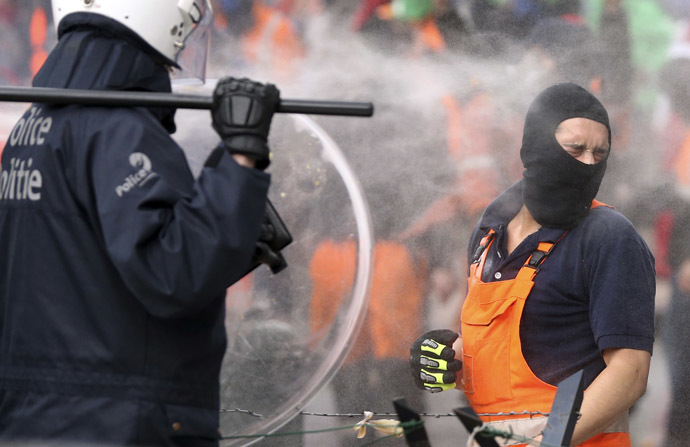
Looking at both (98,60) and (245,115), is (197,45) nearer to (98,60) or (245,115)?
(98,60)

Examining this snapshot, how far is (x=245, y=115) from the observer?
→ 1.86m

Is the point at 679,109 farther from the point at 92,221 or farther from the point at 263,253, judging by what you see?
the point at 92,221

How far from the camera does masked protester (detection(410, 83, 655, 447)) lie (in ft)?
8.13

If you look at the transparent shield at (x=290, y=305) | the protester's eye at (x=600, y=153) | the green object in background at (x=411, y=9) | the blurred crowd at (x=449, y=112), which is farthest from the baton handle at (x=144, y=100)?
the green object in background at (x=411, y=9)

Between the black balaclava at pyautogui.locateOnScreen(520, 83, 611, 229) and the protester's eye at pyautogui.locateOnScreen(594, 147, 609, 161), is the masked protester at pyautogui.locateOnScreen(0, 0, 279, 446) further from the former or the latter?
the protester's eye at pyautogui.locateOnScreen(594, 147, 609, 161)

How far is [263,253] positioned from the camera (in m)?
2.09

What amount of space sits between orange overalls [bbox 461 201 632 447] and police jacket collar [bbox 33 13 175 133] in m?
Answer: 1.20

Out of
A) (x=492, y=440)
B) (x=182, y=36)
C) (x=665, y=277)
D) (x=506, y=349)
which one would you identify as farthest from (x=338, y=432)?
(x=182, y=36)

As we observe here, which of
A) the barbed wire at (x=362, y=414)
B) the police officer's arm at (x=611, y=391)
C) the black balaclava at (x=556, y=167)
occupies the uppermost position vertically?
the black balaclava at (x=556, y=167)

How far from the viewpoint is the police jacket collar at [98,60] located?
198cm

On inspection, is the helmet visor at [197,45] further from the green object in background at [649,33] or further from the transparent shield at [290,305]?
the green object in background at [649,33]

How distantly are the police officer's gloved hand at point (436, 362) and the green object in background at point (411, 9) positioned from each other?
146cm

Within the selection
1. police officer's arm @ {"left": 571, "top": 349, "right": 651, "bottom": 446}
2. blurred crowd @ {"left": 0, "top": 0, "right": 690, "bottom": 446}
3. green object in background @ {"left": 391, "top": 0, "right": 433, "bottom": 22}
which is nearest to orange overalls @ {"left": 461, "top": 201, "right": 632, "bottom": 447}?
police officer's arm @ {"left": 571, "top": 349, "right": 651, "bottom": 446}

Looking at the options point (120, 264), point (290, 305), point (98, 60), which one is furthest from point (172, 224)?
point (290, 305)
